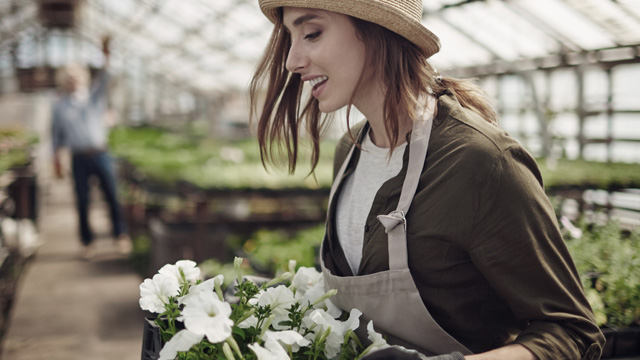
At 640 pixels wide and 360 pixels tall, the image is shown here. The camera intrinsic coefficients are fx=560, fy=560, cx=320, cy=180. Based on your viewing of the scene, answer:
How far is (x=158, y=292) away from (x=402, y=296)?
0.43 meters

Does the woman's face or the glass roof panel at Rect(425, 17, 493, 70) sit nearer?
the woman's face

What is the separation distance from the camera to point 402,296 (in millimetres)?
1029

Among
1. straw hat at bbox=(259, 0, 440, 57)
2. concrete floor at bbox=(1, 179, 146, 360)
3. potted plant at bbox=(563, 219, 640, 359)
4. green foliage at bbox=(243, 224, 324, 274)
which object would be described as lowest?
concrete floor at bbox=(1, 179, 146, 360)

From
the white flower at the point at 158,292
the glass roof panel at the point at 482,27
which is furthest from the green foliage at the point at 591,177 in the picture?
the white flower at the point at 158,292

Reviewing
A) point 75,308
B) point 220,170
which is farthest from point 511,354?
point 220,170

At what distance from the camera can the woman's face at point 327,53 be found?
1118mm

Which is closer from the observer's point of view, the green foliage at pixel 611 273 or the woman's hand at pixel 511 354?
the woman's hand at pixel 511 354

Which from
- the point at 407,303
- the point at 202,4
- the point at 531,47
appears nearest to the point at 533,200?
the point at 407,303

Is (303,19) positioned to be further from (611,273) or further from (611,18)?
(611,18)

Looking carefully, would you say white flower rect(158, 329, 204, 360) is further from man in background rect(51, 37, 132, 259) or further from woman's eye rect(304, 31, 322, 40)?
man in background rect(51, 37, 132, 259)

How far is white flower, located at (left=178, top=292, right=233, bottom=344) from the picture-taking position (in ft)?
2.62

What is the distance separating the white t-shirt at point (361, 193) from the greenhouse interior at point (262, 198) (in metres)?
0.13

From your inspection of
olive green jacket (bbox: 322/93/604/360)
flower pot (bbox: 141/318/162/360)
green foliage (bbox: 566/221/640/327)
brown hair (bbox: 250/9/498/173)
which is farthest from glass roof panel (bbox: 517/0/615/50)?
flower pot (bbox: 141/318/162/360)

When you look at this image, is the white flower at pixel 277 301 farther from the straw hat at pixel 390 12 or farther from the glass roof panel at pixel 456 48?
the glass roof panel at pixel 456 48
